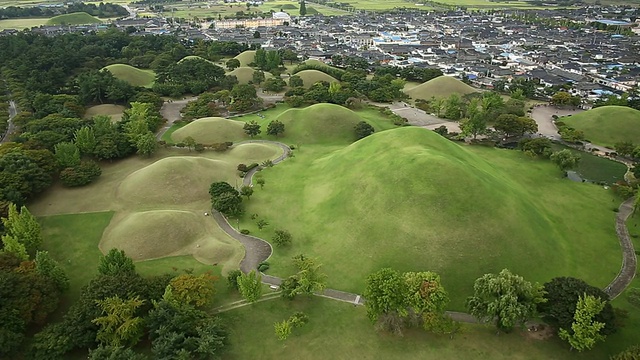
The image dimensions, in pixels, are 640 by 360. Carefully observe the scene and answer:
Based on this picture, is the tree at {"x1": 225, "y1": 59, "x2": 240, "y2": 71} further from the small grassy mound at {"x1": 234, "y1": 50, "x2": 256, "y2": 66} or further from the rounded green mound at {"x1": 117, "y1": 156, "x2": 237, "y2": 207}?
the rounded green mound at {"x1": 117, "y1": 156, "x2": 237, "y2": 207}

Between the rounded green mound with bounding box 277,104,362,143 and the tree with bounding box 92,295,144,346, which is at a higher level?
the rounded green mound with bounding box 277,104,362,143

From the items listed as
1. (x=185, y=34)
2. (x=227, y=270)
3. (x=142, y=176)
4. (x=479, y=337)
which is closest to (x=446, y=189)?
(x=479, y=337)

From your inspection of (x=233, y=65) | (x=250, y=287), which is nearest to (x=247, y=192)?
(x=250, y=287)

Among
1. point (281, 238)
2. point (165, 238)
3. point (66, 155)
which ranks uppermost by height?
point (66, 155)

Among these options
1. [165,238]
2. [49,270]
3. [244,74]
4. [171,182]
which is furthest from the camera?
[244,74]

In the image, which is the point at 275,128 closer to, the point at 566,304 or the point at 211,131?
the point at 211,131

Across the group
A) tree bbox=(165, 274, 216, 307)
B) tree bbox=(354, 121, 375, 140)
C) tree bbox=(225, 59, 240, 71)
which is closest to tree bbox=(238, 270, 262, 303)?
tree bbox=(165, 274, 216, 307)

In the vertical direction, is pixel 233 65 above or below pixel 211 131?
above

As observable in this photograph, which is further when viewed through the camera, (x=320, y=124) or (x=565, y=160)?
(x=320, y=124)
